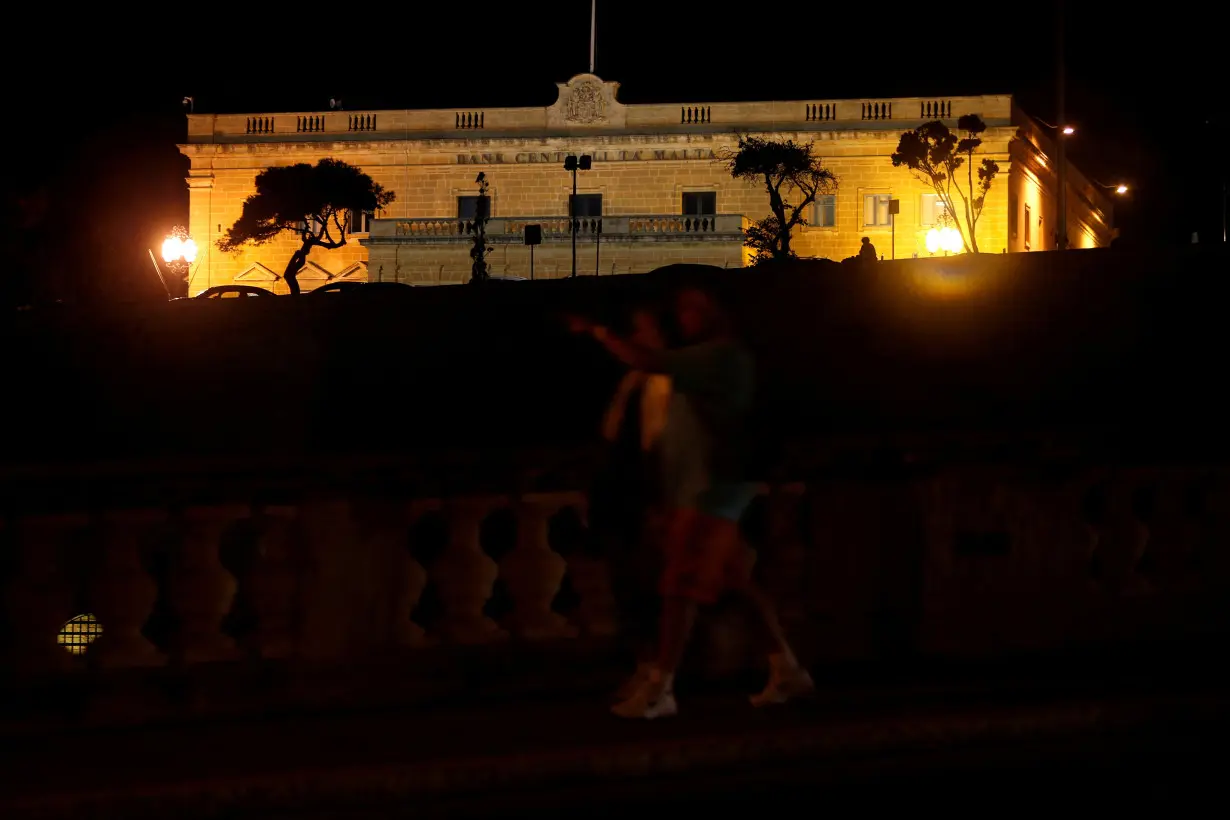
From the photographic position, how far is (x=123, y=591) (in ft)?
21.1

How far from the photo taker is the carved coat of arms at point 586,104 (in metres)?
53.4

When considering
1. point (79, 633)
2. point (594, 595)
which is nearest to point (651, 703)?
point (594, 595)

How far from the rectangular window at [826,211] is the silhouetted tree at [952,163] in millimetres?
2942

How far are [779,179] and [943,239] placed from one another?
24.4 feet

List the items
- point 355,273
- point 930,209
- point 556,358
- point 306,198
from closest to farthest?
point 556,358 < point 306,198 < point 355,273 < point 930,209

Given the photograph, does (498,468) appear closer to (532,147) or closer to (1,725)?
(1,725)

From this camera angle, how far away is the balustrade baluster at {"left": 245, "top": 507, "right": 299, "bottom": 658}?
6.57 metres

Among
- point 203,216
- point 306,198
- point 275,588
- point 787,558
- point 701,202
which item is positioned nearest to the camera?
point 275,588

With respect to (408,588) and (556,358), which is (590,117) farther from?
(408,588)

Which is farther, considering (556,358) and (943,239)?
(943,239)

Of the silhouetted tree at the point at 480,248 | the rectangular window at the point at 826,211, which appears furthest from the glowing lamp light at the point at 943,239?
the silhouetted tree at the point at 480,248

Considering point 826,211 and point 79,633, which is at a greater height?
point 826,211

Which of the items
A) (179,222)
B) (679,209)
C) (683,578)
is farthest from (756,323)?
(179,222)

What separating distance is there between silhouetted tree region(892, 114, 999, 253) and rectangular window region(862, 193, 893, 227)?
152cm
